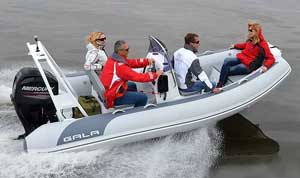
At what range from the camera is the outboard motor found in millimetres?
6133

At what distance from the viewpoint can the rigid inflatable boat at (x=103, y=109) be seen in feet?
19.9

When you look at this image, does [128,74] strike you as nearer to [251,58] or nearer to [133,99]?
[133,99]

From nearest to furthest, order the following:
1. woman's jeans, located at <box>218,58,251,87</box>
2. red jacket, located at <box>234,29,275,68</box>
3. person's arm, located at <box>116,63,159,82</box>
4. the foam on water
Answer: the foam on water → person's arm, located at <box>116,63,159,82</box> → red jacket, located at <box>234,29,275,68</box> → woman's jeans, located at <box>218,58,251,87</box>

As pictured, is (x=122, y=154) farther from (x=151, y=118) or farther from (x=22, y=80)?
(x=22, y=80)

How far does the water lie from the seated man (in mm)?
764

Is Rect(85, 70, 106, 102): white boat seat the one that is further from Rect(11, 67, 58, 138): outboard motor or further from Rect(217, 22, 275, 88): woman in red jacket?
Rect(217, 22, 275, 88): woman in red jacket

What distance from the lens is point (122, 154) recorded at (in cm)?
644

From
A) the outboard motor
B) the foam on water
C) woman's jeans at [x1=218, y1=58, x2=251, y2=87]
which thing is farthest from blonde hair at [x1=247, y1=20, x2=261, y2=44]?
the outboard motor

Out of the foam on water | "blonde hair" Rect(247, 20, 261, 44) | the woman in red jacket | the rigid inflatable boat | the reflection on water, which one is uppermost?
"blonde hair" Rect(247, 20, 261, 44)

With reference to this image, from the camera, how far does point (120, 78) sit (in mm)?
6273

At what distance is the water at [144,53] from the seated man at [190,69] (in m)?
0.76

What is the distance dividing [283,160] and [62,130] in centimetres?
348

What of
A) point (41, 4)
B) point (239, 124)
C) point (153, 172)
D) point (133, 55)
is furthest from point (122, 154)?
point (41, 4)

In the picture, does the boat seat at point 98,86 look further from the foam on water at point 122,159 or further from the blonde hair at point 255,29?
the blonde hair at point 255,29
